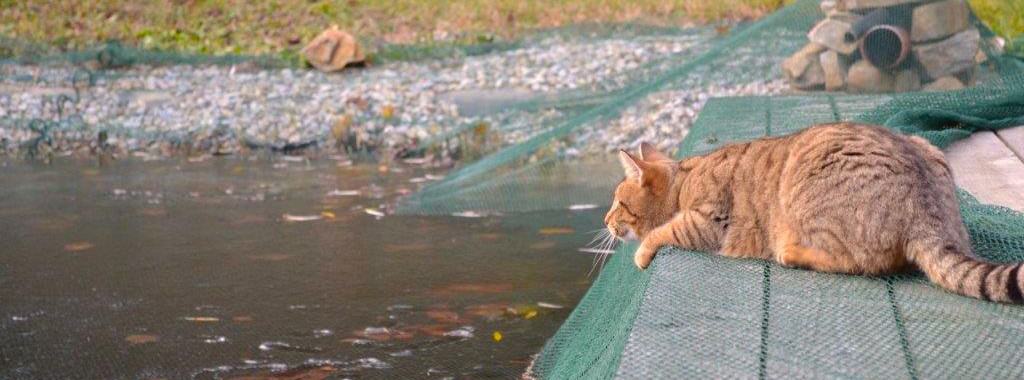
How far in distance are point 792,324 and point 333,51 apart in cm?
1000

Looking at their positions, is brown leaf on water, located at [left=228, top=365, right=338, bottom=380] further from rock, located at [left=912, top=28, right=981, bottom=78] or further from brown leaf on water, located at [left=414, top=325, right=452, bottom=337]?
rock, located at [left=912, top=28, right=981, bottom=78]

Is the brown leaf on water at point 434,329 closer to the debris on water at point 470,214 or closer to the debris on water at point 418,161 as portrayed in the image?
the debris on water at point 470,214

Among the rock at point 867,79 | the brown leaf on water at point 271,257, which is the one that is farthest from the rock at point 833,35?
the brown leaf on water at point 271,257

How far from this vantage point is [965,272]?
3.41m

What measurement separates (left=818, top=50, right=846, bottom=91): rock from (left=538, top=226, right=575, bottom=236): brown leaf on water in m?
1.80

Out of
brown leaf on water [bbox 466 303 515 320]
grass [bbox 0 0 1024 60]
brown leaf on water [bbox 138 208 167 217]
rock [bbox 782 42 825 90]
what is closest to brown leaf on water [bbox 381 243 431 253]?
brown leaf on water [bbox 466 303 515 320]

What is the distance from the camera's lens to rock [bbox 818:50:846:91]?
309 inches

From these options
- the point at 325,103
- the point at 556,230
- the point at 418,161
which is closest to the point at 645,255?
the point at 556,230

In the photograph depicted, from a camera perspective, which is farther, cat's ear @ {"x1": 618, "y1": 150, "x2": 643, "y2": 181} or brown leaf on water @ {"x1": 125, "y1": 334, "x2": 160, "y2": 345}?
brown leaf on water @ {"x1": 125, "y1": 334, "x2": 160, "y2": 345}

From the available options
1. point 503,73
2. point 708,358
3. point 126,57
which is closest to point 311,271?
point 708,358

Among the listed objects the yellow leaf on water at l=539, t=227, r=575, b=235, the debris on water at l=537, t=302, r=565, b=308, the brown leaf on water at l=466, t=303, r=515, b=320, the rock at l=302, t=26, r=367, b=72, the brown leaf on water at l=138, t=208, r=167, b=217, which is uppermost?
the rock at l=302, t=26, r=367, b=72

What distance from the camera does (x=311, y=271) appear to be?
266 inches

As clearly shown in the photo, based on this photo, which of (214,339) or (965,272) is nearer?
(965,272)

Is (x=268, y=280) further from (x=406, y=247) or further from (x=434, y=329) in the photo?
(x=434, y=329)
